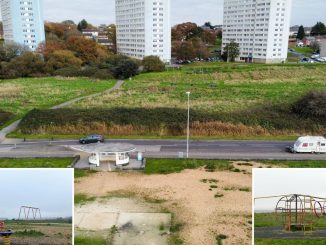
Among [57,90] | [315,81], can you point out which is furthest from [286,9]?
[57,90]

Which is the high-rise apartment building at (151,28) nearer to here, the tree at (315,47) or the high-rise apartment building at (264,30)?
the high-rise apartment building at (264,30)

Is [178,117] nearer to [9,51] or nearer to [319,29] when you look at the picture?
[9,51]

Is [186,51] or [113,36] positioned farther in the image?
[113,36]

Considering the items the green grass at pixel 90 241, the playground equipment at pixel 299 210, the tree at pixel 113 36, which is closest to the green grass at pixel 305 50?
the tree at pixel 113 36

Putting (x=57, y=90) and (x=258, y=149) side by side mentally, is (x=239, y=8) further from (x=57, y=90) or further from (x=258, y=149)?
(x=258, y=149)

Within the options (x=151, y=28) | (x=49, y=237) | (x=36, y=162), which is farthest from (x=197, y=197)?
(x=151, y=28)

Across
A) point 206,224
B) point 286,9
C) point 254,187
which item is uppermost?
point 286,9
